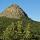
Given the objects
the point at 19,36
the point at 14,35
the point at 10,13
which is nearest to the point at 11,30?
the point at 14,35

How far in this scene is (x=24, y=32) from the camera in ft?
76.2

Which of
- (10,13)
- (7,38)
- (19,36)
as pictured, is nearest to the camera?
(7,38)

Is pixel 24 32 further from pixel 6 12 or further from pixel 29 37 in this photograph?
pixel 6 12

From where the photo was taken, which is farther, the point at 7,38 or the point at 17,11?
the point at 17,11

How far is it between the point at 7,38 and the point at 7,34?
0.43 metres

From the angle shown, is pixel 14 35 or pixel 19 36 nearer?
pixel 14 35

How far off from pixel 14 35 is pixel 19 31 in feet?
7.51

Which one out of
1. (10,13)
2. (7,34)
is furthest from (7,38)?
(10,13)

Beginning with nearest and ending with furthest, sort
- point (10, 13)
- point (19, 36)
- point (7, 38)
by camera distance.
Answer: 1. point (7, 38)
2. point (19, 36)
3. point (10, 13)

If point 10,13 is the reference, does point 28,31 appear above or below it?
below

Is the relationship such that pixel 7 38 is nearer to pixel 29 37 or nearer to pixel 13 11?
pixel 29 37

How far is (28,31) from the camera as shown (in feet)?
76.4

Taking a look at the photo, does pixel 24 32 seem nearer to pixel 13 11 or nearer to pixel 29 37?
pixel 29 37

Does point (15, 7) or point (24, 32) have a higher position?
point (15, 7)
